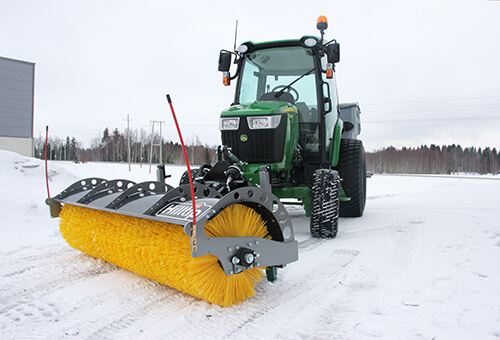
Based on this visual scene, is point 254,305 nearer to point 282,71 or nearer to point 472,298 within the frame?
point 472,298

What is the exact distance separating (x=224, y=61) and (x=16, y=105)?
19.6 meters

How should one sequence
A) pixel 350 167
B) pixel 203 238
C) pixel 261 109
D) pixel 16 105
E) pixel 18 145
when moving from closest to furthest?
pixel 203 238, pixel 261 109, pixel 350 167, pixel 18 145, pixel 16 105

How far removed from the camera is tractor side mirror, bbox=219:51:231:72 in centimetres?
502

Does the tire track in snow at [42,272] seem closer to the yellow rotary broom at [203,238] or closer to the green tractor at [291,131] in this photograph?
the yellow rotary broom at [203,238]

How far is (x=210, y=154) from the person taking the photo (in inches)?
2746

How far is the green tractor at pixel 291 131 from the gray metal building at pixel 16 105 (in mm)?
19200

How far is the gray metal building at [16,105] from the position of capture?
19417 millimetres

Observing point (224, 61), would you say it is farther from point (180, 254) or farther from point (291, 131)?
point (180, 254)

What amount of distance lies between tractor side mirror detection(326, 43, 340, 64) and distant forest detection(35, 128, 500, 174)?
62961 mm

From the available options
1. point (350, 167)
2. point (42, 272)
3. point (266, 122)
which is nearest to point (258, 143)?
point (266, 122)

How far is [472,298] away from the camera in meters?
2.45

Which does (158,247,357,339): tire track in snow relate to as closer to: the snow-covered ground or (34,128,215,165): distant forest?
the snow-covered ground

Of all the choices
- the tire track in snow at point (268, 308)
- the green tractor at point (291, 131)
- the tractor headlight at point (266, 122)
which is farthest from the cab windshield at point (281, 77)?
the tire track in snow at point (268, 308)

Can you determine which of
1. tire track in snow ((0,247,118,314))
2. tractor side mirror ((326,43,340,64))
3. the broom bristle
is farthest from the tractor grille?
tire track in snow ((0,247,118,314))
